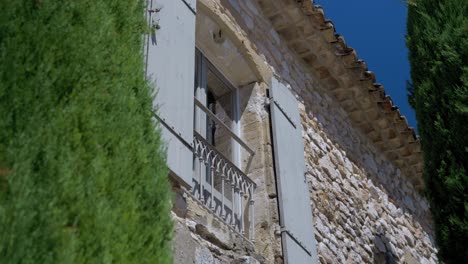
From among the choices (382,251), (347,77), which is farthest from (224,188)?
(347,77)

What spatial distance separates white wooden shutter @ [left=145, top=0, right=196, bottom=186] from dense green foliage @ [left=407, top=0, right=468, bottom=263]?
5.79 ft

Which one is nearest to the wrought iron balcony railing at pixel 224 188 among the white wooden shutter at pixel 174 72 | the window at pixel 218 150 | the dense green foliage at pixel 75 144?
the window at pixel 218 150

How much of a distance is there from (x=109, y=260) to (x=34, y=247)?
23cm

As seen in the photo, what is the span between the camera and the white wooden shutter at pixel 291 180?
188 inches

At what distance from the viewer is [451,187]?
476cm

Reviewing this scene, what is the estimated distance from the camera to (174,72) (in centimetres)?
410

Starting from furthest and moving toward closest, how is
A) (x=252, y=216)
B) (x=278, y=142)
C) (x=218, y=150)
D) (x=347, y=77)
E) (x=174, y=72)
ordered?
1. (x=347, y=77)
2. (x=278, y=142)
3. (x=218, y=150)
4. (x=252, y=216)
5. (x=174, y=72)

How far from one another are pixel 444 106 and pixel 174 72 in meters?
1.99

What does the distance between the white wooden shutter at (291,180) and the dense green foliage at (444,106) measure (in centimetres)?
81

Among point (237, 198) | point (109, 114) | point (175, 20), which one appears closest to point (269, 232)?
point (237, 198)

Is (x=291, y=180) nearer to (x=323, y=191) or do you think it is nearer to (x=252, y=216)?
(x=252, y=216)

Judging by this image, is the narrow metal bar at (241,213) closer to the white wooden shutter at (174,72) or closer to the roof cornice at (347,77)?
the white wooden shutter at (174,72)

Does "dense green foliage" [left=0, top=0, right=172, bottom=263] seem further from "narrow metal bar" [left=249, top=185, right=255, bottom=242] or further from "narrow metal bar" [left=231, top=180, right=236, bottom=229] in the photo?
"narrow metal bar" [left=249, top=185, right=255, bottom=242]

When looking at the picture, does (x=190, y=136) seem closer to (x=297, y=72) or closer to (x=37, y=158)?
(x=37, y=158)
